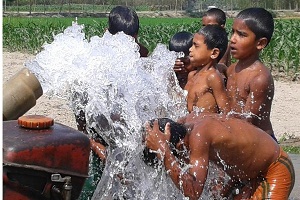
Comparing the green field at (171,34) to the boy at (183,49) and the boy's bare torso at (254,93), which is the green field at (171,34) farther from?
the boy's bare torso at (254,93)

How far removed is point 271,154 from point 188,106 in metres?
0.93

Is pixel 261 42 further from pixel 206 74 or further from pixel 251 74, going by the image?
pixel 206 74

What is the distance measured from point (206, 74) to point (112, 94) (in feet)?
3.25

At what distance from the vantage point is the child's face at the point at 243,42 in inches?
143

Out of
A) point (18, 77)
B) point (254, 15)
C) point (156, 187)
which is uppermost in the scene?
point (254, 15)

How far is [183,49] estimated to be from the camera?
4422 millimetres

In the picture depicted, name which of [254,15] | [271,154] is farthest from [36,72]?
[254,15]

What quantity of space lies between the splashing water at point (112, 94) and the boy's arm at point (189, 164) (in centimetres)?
16

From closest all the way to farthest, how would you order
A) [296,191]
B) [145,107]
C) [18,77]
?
[18,77] → [145,107] → [296,191]

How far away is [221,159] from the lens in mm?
2918

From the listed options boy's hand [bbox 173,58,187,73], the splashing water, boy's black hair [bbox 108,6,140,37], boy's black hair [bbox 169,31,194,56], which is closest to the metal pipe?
the splashing water

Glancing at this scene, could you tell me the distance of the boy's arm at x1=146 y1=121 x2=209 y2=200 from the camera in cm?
268

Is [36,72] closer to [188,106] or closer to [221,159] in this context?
[221,159]

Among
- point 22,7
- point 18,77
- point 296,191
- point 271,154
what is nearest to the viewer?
point 18,77
